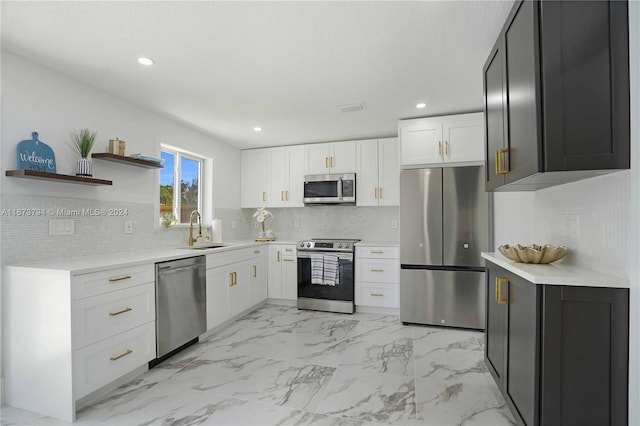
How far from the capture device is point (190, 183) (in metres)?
4.04

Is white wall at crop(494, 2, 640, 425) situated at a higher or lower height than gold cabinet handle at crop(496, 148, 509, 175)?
lower

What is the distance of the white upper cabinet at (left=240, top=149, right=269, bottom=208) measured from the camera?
475cm

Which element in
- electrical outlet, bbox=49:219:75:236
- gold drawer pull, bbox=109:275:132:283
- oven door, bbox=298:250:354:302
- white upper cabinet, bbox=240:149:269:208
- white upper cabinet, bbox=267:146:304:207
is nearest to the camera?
gold drawer pull, bbox=109:275:132:283

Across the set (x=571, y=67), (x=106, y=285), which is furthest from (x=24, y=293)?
(x=571, y=67)

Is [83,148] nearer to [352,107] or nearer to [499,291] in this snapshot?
[352,107]

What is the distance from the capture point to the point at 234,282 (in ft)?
11.8

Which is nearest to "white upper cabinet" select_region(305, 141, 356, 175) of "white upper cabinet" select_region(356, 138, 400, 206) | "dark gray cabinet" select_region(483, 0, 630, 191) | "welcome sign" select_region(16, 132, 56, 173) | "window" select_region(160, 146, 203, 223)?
"white upper cabinet" select_region(356, 138, 400, 206)

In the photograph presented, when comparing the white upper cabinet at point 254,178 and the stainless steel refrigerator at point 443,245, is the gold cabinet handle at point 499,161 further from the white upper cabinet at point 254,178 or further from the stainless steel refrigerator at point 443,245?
the white upper cabinet at point 254,178

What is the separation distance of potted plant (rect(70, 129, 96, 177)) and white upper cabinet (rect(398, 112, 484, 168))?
299cm

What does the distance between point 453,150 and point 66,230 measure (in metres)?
3.62

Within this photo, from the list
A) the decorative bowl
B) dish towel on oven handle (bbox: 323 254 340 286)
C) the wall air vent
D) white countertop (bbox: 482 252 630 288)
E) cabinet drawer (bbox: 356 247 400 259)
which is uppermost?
the wall air vent

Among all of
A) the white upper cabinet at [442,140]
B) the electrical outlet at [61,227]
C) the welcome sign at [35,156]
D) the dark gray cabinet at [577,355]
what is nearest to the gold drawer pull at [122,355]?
the electrical outlet at [61,227]

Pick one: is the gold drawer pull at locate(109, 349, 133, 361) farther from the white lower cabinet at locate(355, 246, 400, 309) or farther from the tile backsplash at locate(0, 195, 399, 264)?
the white lower cabinet at locate(355, 246, 400, 309)

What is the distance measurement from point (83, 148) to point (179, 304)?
1.47 m
